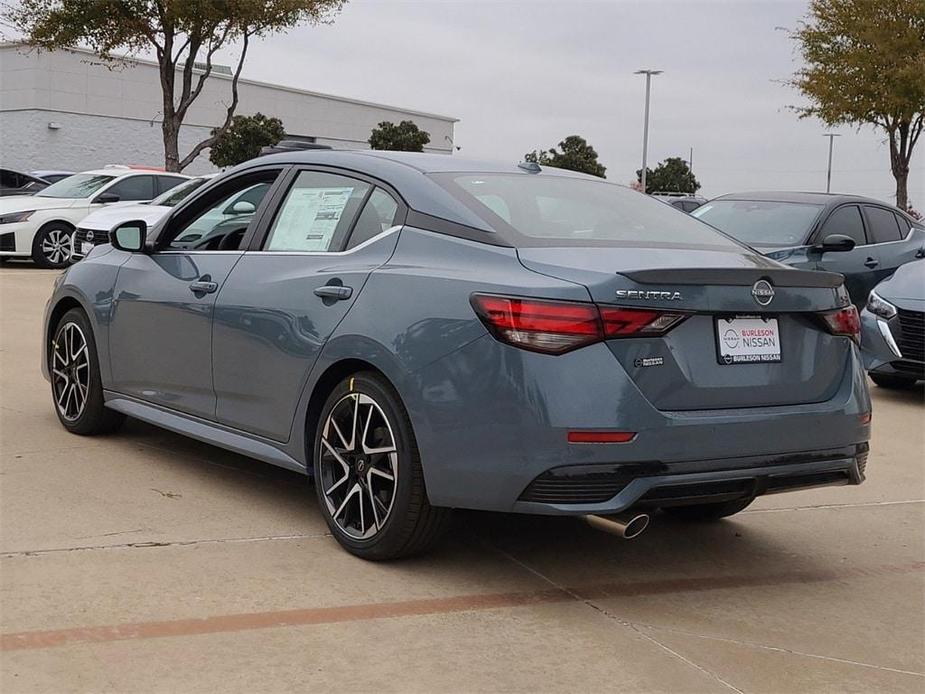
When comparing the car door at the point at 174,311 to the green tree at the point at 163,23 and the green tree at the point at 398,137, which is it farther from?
the green tree at the point at 398,137

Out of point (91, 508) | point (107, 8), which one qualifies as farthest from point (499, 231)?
point (107, 8)

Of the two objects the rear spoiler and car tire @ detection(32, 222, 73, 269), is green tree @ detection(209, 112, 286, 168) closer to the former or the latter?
car tire @ detection(32, 222, 73, 269)

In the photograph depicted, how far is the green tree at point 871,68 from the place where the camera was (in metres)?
30.2

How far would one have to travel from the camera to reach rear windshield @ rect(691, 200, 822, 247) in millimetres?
11586

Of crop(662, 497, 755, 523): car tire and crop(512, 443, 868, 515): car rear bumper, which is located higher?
crop(512, 443, 868, 515): car rear bumper

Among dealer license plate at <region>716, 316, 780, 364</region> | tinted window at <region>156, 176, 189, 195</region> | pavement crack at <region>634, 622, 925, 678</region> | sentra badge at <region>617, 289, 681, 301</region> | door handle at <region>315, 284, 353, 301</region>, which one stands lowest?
pavement crack at <region>634, 622, 925, 678</region>

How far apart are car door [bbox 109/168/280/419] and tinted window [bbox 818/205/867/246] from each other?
7.60m

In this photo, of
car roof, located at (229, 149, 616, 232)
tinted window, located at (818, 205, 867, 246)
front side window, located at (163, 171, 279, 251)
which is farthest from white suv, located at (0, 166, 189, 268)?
car roof, located at (229, 149, 616, 232)

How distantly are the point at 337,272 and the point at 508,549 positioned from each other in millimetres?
1280

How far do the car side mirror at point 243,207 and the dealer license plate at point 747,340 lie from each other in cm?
229

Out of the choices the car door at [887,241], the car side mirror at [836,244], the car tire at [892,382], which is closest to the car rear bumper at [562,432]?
the car tire at [892,382]

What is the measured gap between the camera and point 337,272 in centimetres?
466

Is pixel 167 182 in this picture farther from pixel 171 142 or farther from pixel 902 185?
pixel 902 185

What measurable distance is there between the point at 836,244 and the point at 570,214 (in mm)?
6844
